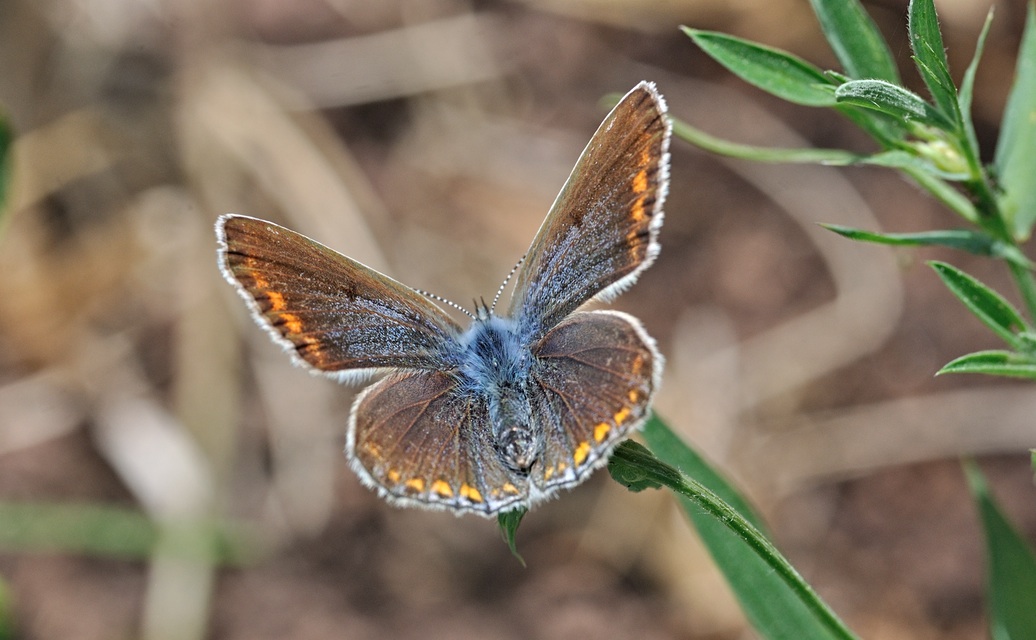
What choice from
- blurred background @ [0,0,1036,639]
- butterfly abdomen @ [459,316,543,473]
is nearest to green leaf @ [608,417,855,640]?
butterfly abdomen @ [459,316,543,473]

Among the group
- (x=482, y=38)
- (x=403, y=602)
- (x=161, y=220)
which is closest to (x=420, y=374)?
(x=403, y=602)

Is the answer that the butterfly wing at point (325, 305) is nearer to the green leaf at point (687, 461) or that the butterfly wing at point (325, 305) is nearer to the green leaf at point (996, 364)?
the green leaf at point (687, 461)

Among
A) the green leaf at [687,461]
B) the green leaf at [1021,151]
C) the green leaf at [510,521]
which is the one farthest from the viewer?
the green leaf at [687,461]

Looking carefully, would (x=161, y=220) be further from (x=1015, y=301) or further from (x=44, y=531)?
(x=1015, y=301)

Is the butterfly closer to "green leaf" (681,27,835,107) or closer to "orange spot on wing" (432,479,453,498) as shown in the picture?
"orange spot on wing" (432,479,453,498)

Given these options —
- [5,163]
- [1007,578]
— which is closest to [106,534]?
[5,163]

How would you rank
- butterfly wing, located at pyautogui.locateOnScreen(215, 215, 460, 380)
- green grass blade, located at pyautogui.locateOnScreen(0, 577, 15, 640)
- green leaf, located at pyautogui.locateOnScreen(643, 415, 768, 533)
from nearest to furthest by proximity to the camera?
1. green leaf, located at pyautogui.locateOnScreen(643, 415, 768, 533)
2. butterfly wing, located at pyautogui.locateOnScreen(215, 215, 460, 380)
3. green grass blade, located at pyautogui.locateOnScreen(0, 577, 15, 640)

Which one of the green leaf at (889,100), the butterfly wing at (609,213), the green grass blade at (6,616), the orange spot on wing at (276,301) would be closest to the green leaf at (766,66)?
the butterfly wing at (609,213)
